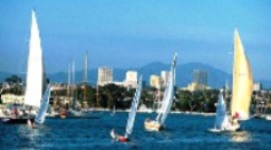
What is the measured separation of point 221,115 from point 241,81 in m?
13.3

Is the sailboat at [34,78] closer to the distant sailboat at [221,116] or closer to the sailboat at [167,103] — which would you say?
the sailboat at [167,103]

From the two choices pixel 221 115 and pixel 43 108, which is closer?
pixel 221 115

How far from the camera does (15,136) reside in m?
86.5

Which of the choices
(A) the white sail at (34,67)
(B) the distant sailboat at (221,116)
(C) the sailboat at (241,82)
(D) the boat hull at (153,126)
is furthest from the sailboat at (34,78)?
(C) the sailboat at (241,82)

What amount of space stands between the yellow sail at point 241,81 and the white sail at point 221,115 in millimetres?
9517

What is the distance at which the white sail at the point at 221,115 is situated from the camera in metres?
102

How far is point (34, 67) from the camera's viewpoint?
115125mm

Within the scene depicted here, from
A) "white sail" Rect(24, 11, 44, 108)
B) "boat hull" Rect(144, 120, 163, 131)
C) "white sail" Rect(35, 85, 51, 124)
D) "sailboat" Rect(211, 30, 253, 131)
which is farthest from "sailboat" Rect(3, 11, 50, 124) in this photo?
"sailboat" Rect(211, 30, 253, 131)

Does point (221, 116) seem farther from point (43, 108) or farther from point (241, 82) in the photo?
point (43, 108)

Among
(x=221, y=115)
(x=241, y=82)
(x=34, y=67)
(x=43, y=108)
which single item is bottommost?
(x=221, y=115)

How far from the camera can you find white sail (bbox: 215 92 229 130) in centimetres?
10162

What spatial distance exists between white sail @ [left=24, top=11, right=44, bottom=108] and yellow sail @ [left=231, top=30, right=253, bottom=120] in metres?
25.0

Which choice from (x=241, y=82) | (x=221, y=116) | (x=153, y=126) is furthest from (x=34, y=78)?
(x=241, y=82)

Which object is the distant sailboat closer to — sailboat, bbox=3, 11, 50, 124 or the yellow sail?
the yellow sail
